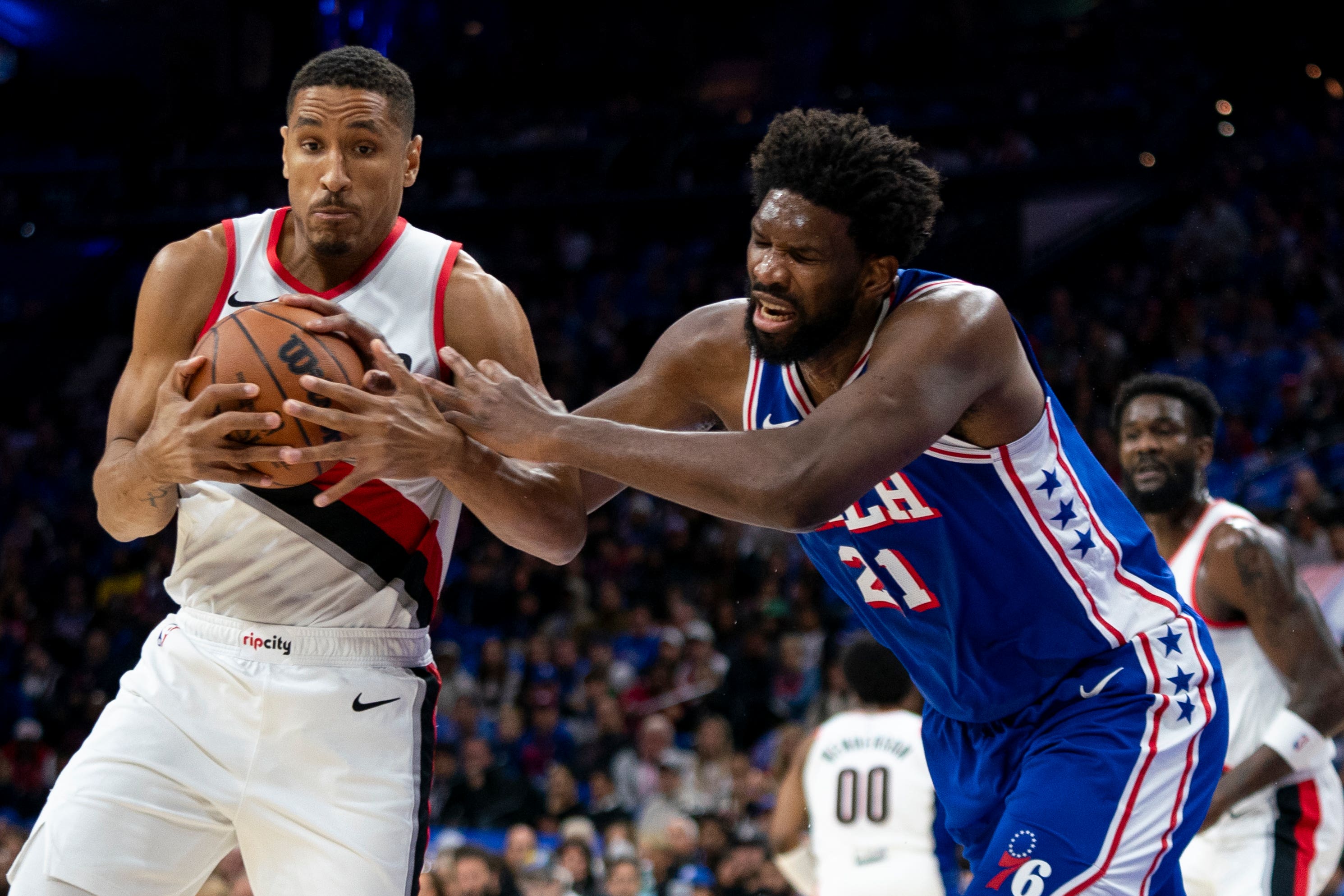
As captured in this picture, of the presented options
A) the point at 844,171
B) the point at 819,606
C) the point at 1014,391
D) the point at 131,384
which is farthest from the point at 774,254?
the point at 819,606

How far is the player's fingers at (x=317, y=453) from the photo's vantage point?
8.67ft

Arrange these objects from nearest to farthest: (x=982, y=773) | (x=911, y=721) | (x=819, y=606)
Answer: (x=982, y=773), (x=911, y=721), (x=819, y=606)

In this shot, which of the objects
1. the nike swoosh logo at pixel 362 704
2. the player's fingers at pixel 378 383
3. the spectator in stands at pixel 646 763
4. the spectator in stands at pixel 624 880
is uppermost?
the player's fingers at pixel 378 383

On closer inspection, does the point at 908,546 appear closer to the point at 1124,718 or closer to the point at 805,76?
the point at 1124,718

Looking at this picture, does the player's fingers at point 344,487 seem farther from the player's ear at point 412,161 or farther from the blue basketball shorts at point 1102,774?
the blue basketball shorts at point 1102,774

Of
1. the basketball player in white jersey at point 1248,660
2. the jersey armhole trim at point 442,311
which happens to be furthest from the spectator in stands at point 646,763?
the jersey armhole trim at point 442,311

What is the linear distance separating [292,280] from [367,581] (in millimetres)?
709

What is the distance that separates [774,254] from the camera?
278cm

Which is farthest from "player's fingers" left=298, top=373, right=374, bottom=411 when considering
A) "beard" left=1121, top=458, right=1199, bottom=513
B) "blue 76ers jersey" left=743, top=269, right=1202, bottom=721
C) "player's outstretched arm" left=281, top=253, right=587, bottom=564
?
"beard" left=1121, top=458, right=1199, bottom=513

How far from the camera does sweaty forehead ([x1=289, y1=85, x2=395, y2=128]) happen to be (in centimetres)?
304

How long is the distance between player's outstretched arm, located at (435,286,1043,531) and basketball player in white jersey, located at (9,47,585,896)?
0.17m

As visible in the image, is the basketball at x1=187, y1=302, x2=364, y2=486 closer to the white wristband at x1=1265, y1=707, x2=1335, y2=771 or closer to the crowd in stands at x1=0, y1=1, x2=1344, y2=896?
the white wristband at x1=1265, y1=707, x2=1335, y2=771

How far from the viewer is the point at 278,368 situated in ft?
8.91

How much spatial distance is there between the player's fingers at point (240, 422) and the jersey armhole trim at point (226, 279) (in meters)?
0.44
